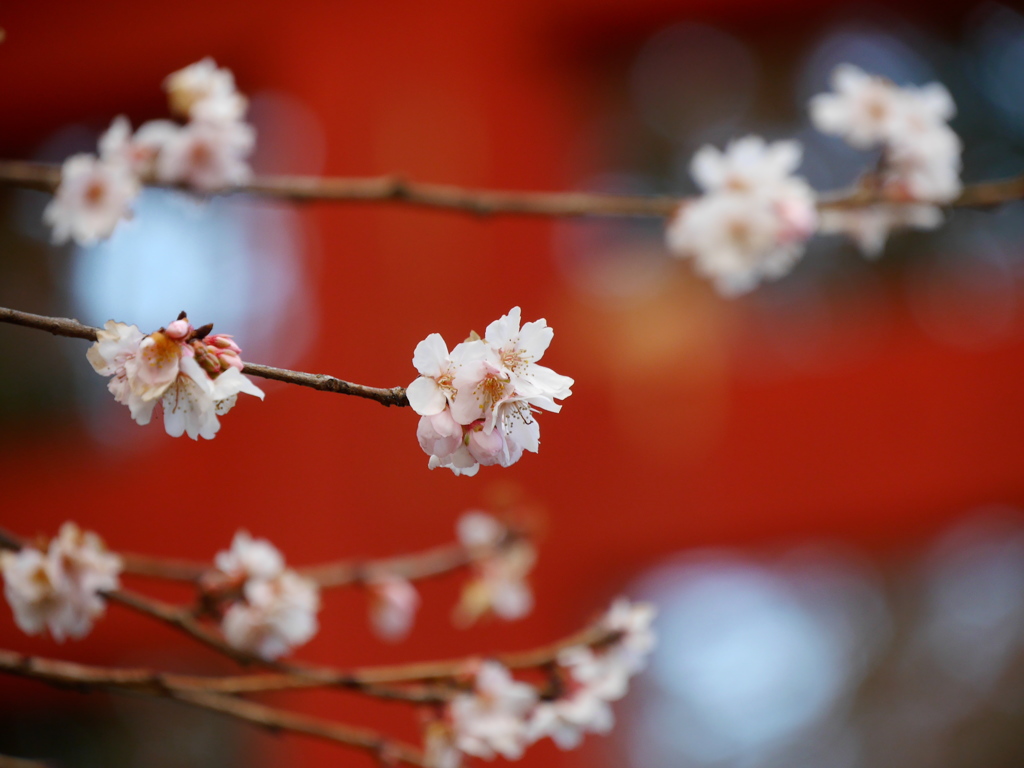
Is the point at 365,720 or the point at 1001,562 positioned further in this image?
the point at 1001,562

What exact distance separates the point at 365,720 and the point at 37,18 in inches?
114

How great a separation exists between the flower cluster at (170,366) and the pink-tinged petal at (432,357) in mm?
102

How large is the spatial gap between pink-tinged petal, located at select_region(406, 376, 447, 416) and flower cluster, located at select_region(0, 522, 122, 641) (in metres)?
0.55

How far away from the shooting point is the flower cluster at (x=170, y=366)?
0.57 meters

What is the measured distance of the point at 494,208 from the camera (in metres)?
1.04

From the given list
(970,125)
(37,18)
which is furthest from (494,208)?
(37,18)

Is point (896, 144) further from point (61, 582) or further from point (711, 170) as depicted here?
point (61, 582)

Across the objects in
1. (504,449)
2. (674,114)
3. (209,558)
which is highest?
(674,114)

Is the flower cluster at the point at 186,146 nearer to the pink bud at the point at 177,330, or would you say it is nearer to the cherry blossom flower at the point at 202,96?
the cherry blossom flower at the point at 202,96

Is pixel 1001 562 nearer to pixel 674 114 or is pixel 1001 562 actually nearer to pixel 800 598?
pixel 800 598

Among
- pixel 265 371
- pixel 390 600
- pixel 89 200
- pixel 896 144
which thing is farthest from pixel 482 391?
pixel 896 144

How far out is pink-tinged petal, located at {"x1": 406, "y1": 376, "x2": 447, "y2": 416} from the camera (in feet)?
1.88

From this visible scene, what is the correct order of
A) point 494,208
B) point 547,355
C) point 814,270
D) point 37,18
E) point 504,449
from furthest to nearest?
point 37,18, point 814,270, point 547,355, point 494,208, point 504,449

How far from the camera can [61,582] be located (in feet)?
3.08
